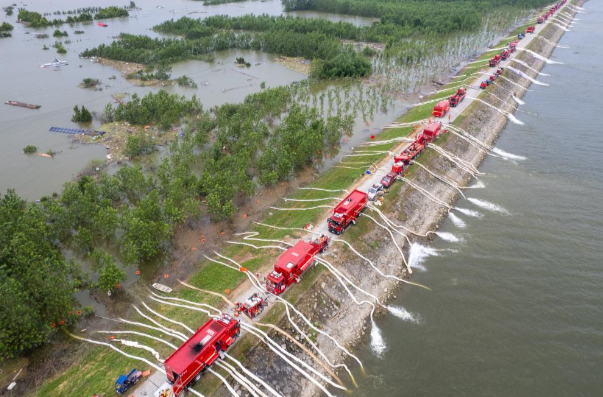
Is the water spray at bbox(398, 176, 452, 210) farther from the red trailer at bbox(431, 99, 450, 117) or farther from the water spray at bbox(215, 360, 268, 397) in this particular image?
the water spray at bbox(215, 360, 268, 397)

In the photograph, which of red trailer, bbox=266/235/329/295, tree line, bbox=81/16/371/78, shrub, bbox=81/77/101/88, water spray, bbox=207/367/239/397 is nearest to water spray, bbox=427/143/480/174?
red trailer, bbox=266/235/329/295

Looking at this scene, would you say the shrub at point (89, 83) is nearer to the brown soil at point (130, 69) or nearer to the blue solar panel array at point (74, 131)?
the brown soil at point (130, 69)

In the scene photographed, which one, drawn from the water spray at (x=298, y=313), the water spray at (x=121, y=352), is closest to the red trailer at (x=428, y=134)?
the water spray at (x=298, y=313)

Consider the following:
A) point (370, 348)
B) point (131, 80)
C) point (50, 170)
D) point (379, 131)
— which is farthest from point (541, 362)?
point (131, 80)

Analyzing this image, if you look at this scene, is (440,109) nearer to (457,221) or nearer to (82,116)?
(457,221)

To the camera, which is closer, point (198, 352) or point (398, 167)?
point (198, 352)

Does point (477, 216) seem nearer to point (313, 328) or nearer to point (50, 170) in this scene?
point (313, 328)

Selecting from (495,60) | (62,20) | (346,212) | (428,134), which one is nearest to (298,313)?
(346,212)
